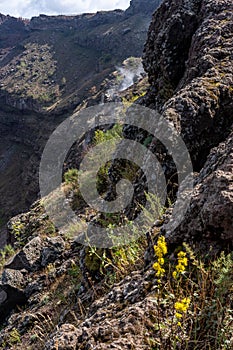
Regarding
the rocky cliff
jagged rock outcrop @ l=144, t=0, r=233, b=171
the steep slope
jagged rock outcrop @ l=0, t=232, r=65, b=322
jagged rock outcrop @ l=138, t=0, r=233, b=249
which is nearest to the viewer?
the rocky cliff

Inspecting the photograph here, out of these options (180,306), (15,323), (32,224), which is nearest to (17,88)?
(32,224)

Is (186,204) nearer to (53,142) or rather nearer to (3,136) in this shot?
(53,142)

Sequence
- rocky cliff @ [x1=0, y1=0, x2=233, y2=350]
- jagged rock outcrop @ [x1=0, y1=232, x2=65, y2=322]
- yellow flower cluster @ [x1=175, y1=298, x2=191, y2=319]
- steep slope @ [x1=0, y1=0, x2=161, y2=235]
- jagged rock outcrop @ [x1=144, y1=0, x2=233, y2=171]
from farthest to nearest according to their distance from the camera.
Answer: steep slope @ [x1=0, y1=0, x2=161, y2=235], jagged rock outcrop @ [x1=0, y1=232, x2=65, y2=322], jagged rock outcrop @ [x1=144, y1=0, x2=233, y2=171], rocky cliff @ [x1=0, y1=0, x2=233, y2=350], yellow flower cluster @ [x1=175, y1=298, x2=191, y2=319]

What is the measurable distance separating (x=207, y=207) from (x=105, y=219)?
8.62 ft

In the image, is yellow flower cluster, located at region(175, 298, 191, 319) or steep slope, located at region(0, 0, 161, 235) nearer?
yellow flower cluster, located at region(175, 298, 191, 319)

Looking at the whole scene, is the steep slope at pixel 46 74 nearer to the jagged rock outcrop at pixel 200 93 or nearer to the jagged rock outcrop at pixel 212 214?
the jagged rock outcrop at pixel 200 93

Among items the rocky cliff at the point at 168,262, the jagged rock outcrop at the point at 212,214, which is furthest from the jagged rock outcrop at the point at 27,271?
the jagged rock outcrop at the point at 212,214

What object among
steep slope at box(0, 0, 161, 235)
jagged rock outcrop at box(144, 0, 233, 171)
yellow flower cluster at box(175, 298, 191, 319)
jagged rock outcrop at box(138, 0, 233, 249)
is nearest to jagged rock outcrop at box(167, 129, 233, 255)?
jagged rock outcrop at box(138, 0, 233, 249)

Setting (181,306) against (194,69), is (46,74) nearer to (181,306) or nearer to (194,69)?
(194,69)

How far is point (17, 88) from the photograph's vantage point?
55.3 metres

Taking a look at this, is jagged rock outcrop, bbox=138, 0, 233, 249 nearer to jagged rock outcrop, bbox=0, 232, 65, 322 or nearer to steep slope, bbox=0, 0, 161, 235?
jagged rock outcrop, bbox=0, 232, 65, 322

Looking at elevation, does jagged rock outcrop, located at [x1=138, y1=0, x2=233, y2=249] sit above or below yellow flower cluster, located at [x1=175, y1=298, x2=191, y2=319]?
above

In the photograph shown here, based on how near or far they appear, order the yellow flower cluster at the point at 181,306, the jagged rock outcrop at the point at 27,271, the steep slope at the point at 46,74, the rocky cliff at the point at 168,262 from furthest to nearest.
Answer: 1. the steep slope at the point at 46,74
2. the jagged rock outcrop at the point at 27,271
3. the rocky cliff at the point at 168,262
4. the yellow flower cluster at the point at 181,306

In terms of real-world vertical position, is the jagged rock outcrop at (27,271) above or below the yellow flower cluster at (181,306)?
below
